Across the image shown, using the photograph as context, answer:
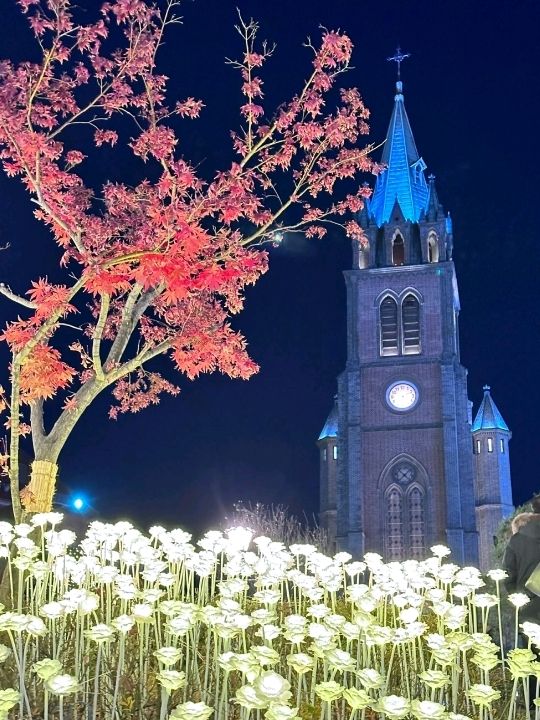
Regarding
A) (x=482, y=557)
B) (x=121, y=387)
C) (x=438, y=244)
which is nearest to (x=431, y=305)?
(x=438, y=244)

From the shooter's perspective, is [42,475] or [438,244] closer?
[42,475]

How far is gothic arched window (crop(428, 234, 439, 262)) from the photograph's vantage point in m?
50.3

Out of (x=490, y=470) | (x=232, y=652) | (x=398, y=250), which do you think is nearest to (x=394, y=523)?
(x=490, y=470)

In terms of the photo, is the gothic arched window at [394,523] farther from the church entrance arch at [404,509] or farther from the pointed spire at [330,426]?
the pointed spire at [330,426]

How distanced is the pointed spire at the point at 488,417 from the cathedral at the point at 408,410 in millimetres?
78

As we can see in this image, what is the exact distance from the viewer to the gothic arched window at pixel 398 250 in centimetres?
5059

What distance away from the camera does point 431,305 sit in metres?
48.3

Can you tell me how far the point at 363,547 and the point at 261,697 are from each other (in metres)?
41.1

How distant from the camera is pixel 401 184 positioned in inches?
2099

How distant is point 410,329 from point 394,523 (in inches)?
430

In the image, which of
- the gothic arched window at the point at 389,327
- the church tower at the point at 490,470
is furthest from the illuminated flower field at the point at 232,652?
the church tower at the point at 490,470

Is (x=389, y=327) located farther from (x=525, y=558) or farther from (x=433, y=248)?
(x=525, y=558)

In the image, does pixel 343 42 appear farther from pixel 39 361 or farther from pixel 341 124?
pixel 39 361

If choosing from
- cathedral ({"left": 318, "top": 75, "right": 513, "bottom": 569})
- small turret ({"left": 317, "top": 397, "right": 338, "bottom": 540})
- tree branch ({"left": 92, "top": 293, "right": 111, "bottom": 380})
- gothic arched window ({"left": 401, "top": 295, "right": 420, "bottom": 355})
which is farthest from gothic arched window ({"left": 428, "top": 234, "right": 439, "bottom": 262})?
tree branch ({"left": 92, "top": 293, "right": 111, "bottom": 380})
